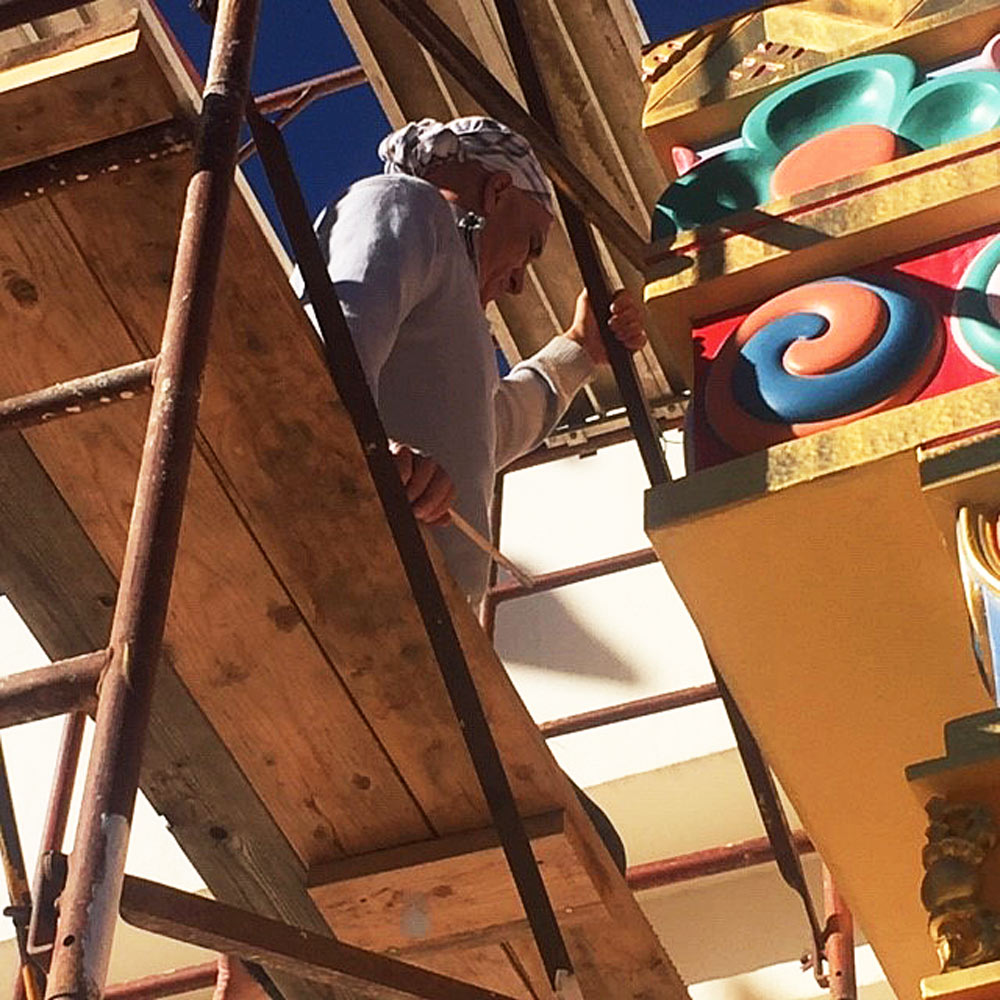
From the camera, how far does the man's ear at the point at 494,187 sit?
442 centimetres

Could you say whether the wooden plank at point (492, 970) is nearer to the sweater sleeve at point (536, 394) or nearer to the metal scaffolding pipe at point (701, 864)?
the sweater sleeve at point (536, 394)

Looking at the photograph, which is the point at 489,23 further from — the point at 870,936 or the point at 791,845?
the point at 870,936

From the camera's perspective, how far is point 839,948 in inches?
192

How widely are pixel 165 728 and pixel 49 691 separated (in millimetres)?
1098

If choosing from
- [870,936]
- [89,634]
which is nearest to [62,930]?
[89,634]

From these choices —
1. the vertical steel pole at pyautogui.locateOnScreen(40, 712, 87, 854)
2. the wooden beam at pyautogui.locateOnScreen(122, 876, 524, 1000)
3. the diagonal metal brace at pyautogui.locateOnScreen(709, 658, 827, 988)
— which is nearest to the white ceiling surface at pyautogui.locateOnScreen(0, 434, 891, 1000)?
the vertical steel pole at pyautogui.locateOnScreen(40, 712, 87, 854)

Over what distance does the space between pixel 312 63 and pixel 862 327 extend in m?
4.38

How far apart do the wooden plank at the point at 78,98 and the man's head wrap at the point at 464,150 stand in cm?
156

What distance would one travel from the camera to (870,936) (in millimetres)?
3883

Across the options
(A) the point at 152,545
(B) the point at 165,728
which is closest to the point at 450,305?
(B) the point at 165,728

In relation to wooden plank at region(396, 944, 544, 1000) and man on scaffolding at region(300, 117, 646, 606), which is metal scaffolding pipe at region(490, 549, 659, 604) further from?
wooden plank at region(396, 944, 544, 1000)

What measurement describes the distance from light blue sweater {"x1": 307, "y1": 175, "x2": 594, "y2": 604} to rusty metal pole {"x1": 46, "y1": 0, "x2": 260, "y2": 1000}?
2.46ft

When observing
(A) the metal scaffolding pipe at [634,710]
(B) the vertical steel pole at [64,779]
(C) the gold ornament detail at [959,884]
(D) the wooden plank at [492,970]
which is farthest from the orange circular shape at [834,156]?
(B) the vertical steel pole at [64,779]

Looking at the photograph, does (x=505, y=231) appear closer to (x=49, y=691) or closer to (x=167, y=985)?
(x=49, y=691)
